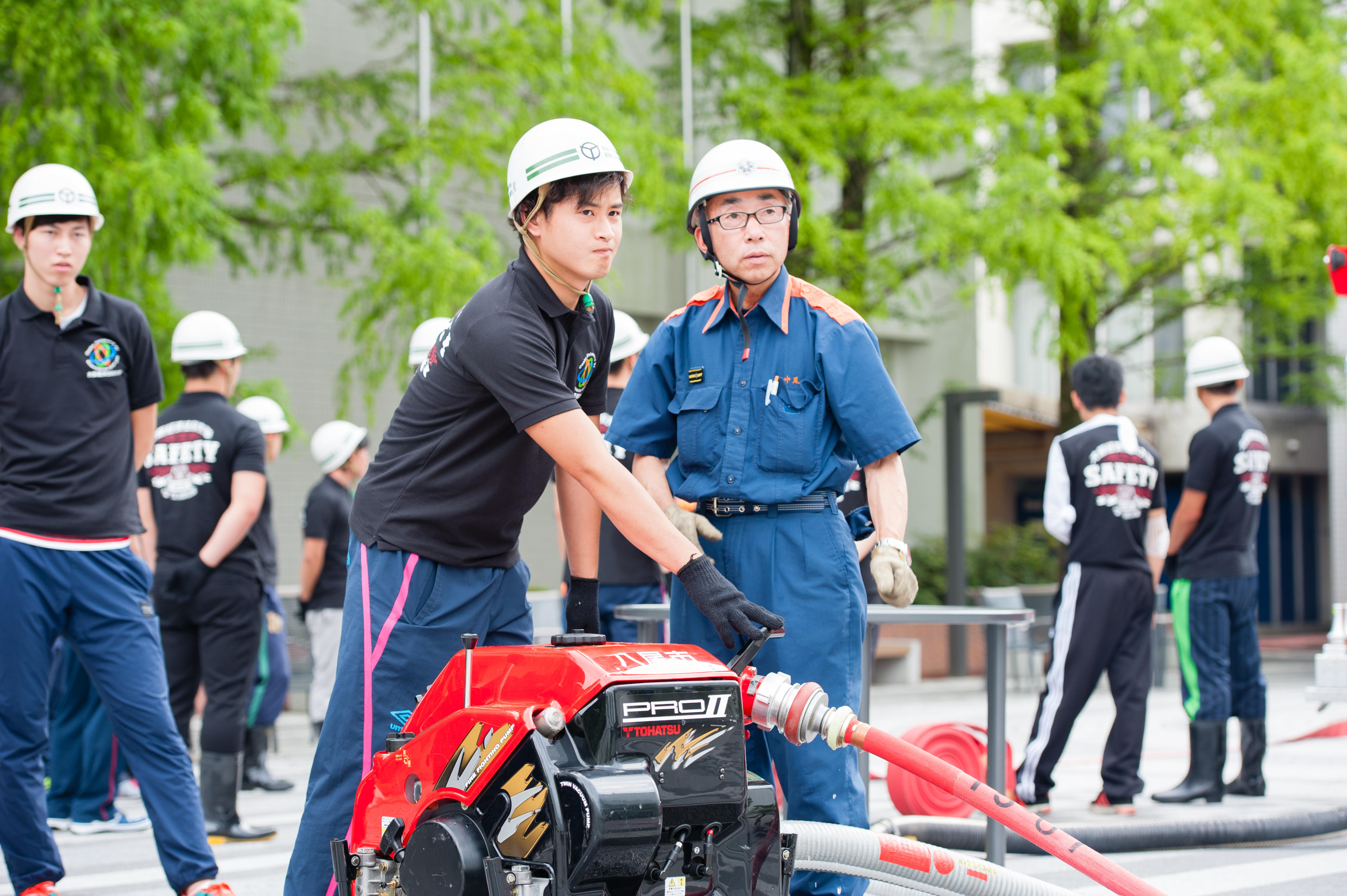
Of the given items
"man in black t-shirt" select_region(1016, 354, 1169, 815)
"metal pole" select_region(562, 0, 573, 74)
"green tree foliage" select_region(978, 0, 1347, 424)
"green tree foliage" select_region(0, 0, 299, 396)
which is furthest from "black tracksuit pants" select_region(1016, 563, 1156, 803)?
"green tree foliage" select_region(978, 0, 1347, 424)

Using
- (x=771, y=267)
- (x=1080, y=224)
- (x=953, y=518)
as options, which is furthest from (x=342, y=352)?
(x=771, y=267)

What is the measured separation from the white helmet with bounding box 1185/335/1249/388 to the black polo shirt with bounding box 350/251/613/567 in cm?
517

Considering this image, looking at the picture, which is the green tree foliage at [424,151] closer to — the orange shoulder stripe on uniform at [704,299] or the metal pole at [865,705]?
the metal pole at [865,705]

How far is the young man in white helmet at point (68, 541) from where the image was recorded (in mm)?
4477

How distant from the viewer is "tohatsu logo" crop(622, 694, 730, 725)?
9.06 feet

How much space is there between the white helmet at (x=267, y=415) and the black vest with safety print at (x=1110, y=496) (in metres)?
4.74

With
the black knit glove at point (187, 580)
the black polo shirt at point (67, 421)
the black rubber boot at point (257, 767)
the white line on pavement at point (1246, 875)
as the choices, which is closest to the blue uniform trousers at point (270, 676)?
the black rubber boot at point (257, 767)

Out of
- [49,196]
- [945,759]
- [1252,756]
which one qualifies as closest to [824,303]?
[49,196]

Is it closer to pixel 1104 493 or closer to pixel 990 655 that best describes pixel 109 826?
pixel 990 655

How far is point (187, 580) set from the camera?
6578 millimetres

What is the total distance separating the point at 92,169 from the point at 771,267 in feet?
23.4

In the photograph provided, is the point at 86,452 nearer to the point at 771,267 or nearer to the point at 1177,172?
the point at 771,267

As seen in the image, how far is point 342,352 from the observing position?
1516 centimetres

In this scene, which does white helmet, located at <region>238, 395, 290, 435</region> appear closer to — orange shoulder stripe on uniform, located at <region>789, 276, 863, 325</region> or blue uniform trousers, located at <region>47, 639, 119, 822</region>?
blue uniform trousers, located at <region>47, 639, 119, 822</region>
